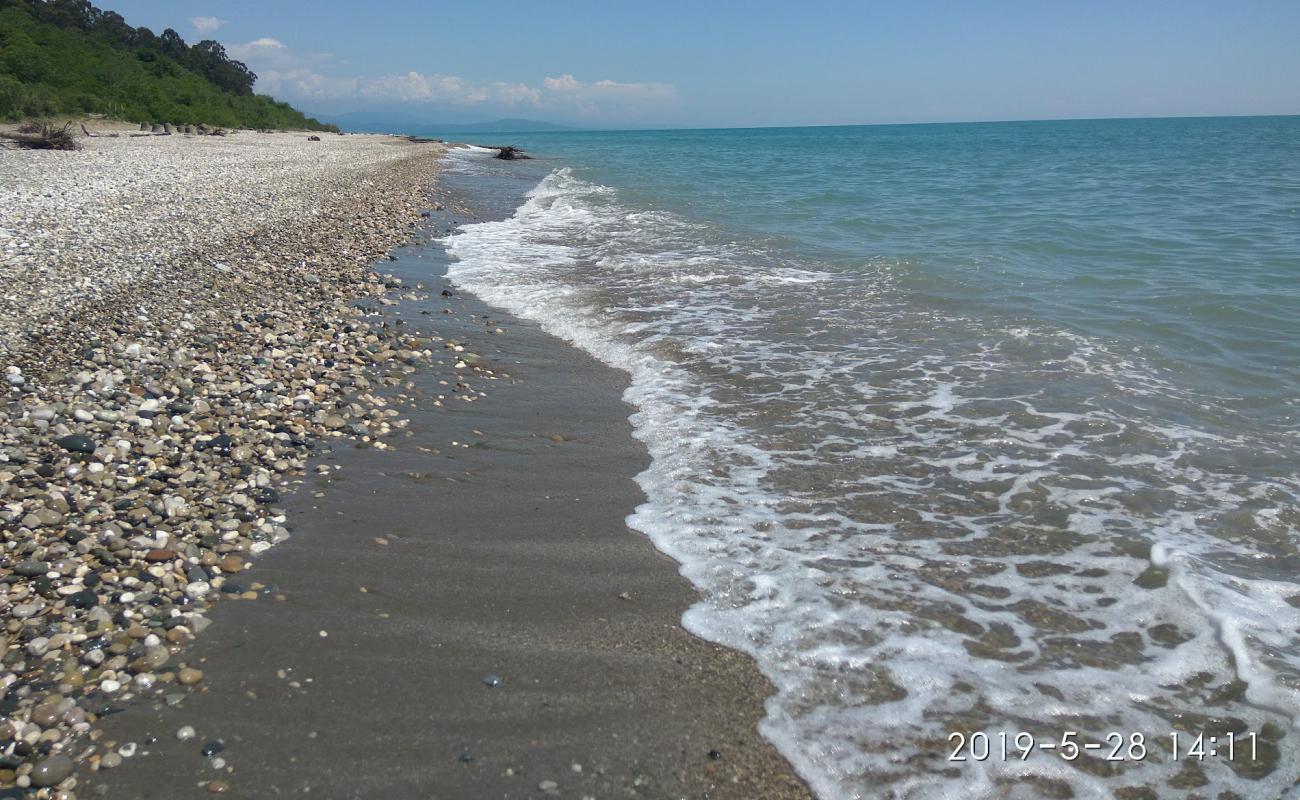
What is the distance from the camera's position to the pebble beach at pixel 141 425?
122 inches

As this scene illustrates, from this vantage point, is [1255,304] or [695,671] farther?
[1255,304]

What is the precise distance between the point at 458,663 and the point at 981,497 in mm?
3482

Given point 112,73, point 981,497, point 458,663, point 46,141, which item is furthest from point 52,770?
point 112,73

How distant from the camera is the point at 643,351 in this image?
8273 millimetres

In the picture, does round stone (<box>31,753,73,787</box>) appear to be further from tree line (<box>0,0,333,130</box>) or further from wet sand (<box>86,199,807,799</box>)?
tree line (<box>0,0,333,130</box>)

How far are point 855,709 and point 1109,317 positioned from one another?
27.4 feet

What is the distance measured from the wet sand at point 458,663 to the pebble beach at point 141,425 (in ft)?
0.62

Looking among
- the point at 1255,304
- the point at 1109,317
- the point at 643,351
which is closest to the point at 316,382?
the point at 643,351

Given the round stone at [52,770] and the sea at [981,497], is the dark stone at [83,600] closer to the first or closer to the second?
the round stone at [52,770]

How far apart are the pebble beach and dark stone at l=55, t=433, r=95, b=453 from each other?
15 millimetres

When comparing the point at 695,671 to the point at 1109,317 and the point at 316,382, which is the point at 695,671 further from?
the point at 1109,317

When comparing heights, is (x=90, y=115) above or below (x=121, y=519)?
above

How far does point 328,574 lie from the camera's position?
3906 millimetres
